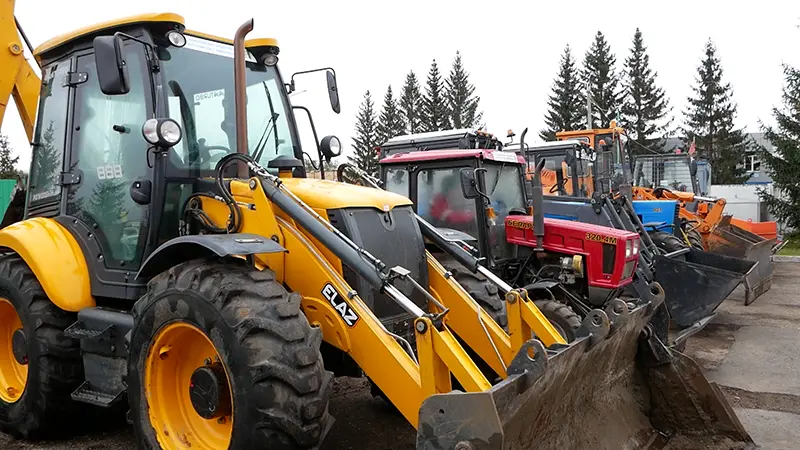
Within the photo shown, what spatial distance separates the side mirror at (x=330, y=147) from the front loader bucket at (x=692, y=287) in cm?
443

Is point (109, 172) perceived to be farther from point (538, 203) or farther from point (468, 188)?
point (538, 203)

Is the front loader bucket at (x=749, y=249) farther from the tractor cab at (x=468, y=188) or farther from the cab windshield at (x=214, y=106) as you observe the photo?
the cab windshield at (x=214, y=106)

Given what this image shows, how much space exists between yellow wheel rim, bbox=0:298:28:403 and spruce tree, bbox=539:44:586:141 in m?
38.6

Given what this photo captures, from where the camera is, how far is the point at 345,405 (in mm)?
5445

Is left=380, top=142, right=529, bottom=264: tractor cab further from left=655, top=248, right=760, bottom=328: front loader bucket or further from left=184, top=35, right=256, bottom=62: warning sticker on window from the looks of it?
left=184, top=35, right=256, bottom=62: warning sticker on window

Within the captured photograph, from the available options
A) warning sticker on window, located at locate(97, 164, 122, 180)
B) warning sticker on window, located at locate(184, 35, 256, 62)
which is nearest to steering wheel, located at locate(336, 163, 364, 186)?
warning sticker on window, located at locate(184, 35, 256, 62)

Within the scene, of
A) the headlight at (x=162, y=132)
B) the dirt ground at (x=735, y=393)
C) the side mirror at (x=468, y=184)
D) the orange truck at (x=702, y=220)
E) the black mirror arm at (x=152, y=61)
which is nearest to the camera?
the headlight at (x=162, y=132)

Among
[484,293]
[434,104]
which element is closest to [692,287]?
[484,293]

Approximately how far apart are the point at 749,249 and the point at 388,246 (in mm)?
8382

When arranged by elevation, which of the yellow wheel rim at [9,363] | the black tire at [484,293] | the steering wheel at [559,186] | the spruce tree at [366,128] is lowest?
the yellow wheel rim at [9,363]

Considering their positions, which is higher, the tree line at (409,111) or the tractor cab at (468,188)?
the tree line at (409,111)

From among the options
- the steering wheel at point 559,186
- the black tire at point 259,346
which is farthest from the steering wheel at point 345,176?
the steering wheel at point 559,186

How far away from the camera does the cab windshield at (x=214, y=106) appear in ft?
14.0

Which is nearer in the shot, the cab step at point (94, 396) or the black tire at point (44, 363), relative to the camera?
the cab step at point (94, 396)
